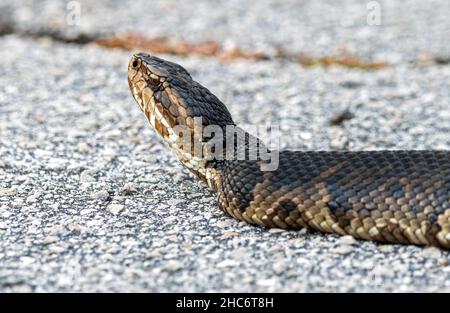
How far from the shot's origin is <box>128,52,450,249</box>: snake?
452 centimetres

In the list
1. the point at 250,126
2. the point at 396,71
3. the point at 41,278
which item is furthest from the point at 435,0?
the point at 41,278

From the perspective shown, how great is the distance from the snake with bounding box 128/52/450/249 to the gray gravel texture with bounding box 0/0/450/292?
98 millimetres

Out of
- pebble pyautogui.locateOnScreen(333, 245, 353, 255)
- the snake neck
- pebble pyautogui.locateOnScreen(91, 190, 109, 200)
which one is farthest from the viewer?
pebble pyautogui.locateOnScreen(91, 190, 109, 200)

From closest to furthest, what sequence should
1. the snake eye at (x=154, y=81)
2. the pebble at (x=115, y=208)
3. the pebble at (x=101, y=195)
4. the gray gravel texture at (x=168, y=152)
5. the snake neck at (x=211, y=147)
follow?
the gray gravel texture at (x=168, y=152) < the pebble at (x=115, y=208) < the snake neck at (x=211, y=147) < the pebble at (x=101, y=195) < the snake eye at (x=154, y=81)

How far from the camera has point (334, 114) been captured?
7367 mm

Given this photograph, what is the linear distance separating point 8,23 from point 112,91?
8.97 ft

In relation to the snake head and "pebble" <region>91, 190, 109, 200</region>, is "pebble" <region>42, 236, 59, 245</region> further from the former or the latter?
the snake head

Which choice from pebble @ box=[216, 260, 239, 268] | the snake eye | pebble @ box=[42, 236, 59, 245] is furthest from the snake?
pebble @ box=[42, 236, 59, 245]

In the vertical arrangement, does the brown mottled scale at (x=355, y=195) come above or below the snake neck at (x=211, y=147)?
below

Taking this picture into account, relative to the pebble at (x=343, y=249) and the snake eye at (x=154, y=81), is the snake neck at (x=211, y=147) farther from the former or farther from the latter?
the pebble at (x=343, y=249)

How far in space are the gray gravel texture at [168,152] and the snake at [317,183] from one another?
0.32ft

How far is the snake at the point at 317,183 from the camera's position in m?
4.52

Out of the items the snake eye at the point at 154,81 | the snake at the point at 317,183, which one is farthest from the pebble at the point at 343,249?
the snake eye at the point at 154,81

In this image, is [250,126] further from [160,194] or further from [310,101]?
[160,194]
